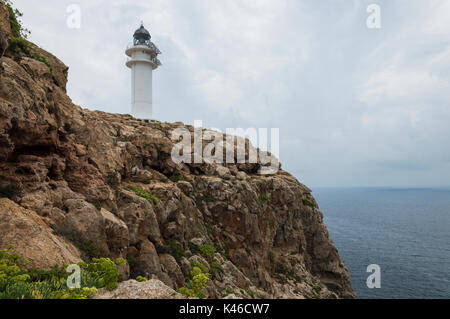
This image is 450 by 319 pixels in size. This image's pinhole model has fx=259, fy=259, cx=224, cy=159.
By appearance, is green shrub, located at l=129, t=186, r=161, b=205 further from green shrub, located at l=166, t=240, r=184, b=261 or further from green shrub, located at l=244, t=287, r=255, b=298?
green shrub, located at l=244, t=287, r=255, b=298

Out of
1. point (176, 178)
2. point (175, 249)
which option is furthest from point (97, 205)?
point (176, 178)

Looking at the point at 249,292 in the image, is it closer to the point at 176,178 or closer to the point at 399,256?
the point at 176,178

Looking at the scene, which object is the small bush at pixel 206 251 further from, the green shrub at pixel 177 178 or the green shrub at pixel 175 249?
the green shrub at pixel 177 178

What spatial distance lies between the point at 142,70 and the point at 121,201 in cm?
3777

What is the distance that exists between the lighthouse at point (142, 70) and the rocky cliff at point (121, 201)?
11.7 meters

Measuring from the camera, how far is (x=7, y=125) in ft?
36.7

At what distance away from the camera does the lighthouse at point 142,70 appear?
1914 inches

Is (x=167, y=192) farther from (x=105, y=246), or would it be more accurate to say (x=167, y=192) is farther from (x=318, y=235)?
(x=318, y=235)

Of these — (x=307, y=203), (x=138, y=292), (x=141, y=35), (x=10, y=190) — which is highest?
(x=141, y=35)

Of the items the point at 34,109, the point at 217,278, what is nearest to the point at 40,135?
the point at 34,109

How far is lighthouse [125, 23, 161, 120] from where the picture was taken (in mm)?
48625

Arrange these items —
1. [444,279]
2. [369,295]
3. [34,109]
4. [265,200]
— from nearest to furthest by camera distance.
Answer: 1. [34,109]
2. [265,200]
3. [369,295]
4. [444,279]

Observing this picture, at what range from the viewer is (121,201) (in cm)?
1898

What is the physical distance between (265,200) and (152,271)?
24.0 meters
